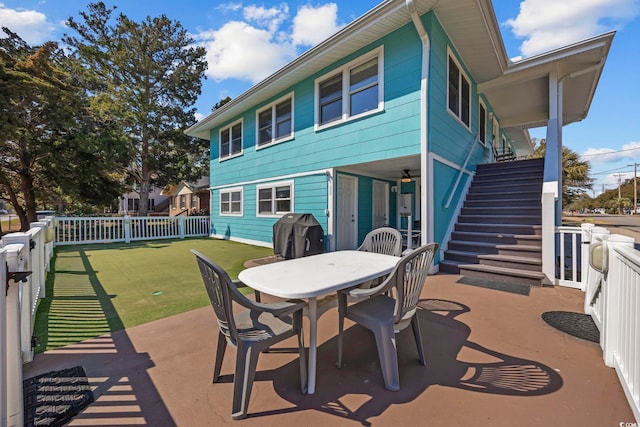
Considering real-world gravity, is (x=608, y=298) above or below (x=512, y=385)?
above

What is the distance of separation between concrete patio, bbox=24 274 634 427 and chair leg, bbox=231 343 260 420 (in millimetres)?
74

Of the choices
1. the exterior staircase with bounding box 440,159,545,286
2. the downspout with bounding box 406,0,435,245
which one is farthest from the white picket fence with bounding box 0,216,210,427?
the exterior staircase with bounding box 440,159,545,286

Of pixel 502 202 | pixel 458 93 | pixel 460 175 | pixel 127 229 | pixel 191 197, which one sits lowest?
pixel 127 229

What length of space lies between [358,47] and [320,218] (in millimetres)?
3985

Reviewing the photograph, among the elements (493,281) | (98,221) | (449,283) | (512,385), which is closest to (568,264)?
(493,281)

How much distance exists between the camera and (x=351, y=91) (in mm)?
6145

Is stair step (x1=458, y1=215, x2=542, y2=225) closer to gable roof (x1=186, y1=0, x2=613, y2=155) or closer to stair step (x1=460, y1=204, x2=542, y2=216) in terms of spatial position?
stair step (x1=460, y1=204, x2=542, y2=216)

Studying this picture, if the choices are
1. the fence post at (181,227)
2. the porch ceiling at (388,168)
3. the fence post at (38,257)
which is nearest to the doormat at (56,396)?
the fence post at (38,257)

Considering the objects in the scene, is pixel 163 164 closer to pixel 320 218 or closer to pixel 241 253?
pixel 241 253

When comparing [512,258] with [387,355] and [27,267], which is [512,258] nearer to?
[387,355]

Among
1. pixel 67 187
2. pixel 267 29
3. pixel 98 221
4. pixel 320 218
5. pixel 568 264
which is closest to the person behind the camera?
pixel 568 264

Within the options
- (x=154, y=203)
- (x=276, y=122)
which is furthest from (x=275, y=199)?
(x=154, y=203)

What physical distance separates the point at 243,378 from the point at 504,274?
4698mm

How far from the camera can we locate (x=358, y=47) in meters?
5.80
